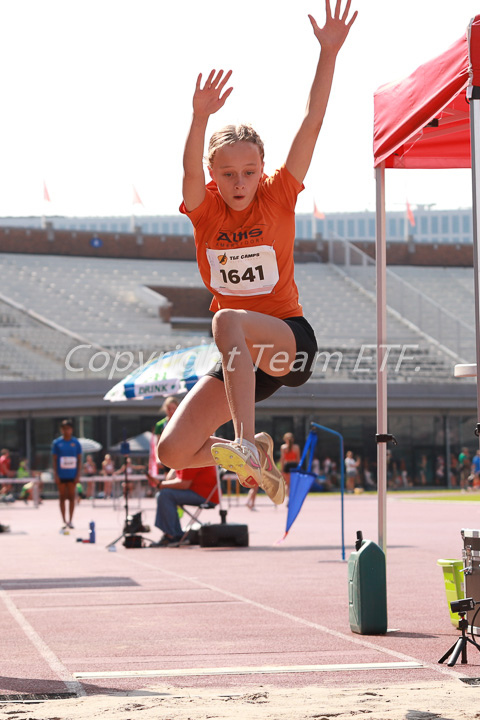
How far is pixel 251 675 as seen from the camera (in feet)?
19.9

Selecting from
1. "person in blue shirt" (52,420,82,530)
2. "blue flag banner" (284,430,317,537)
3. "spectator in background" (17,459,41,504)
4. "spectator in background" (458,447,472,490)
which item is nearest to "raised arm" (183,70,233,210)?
"blue flag banner" (284,430,317,537)

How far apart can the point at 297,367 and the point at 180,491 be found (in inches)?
377

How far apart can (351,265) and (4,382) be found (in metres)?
24.7

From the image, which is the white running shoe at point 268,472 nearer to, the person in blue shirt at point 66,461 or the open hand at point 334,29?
the open hand at point 334,29

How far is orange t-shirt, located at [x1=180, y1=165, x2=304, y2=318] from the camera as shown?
536 cm

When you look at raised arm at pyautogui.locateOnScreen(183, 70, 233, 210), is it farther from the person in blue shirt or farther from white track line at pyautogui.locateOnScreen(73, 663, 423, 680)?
the person in blue shirt

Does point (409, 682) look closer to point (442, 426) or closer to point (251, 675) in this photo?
point (251, 675)

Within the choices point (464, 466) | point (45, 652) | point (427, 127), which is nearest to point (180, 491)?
point (45, 652)

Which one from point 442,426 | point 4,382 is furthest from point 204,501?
point 442,426

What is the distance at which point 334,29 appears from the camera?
540 centimetres

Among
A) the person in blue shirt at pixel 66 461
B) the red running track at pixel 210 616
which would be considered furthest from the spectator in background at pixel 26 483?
the red running track at pixel 210 616

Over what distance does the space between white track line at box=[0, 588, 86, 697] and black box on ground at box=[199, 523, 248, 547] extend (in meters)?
5.64

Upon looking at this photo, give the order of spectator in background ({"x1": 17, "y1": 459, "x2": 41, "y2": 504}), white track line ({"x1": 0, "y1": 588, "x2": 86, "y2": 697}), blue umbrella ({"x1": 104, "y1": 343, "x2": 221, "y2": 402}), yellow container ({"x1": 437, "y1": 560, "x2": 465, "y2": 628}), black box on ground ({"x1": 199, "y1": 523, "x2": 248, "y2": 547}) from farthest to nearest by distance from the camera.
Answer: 1. spectator in background ({"x1": 17, "y1": 459, "x2": 41, "y2": 504})
2. black box on ground ({"x1": 199, "y1": 523, "x2": 248, "y2": 547})
3. blue umbrella ({"x1": 104, "y1": 343, "x2": 221, "y2": 402})
4. yellow container ({"x1": 437, "y1": 560, "x2": 465, "y2": 628})
5. white track line ({"x1": 0, "y1": 588, "x2": 86, "y2": 697})

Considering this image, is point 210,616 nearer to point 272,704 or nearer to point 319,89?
point 272,704
